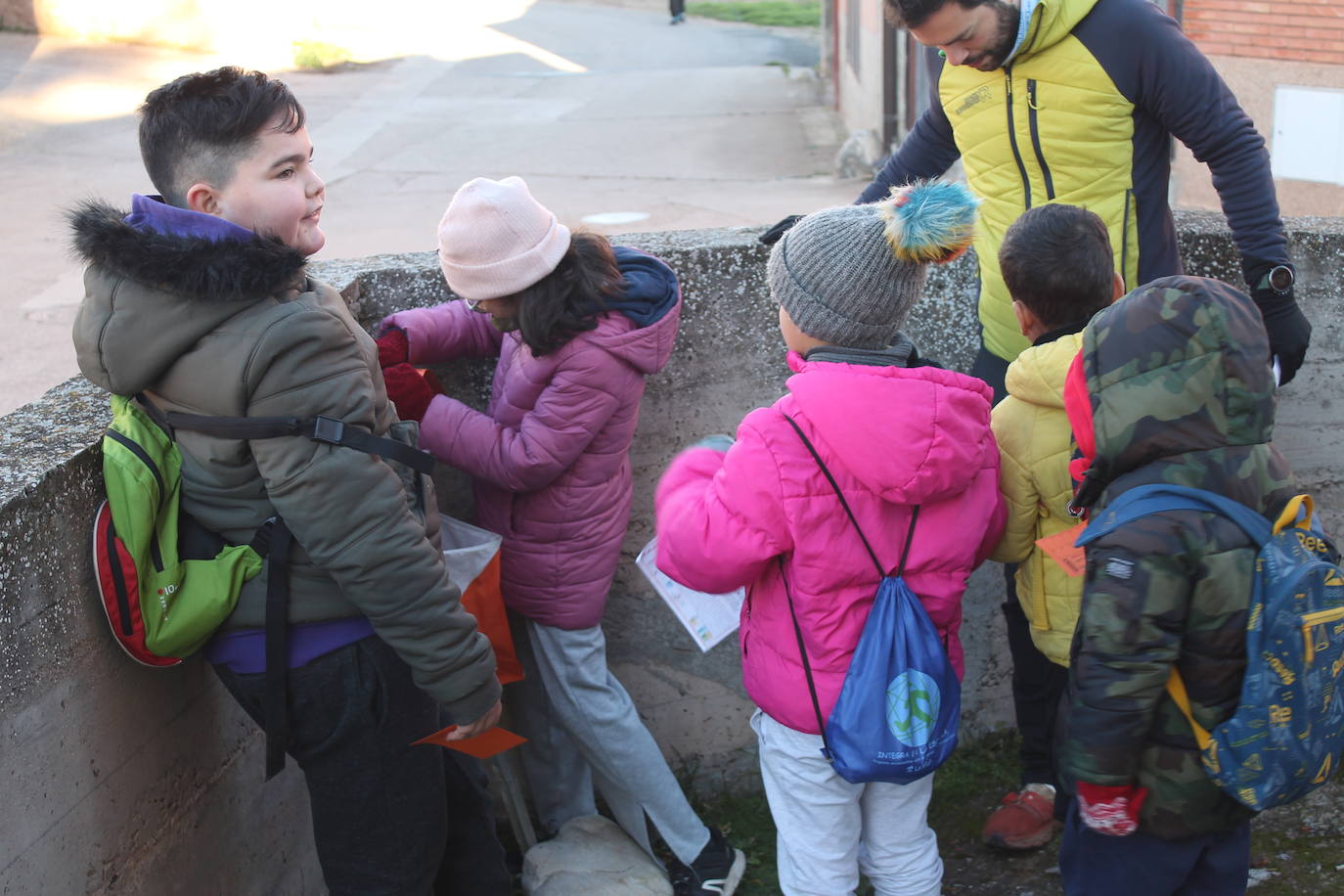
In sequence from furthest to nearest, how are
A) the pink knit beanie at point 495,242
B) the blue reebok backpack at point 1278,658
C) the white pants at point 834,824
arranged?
the pink knit beanie at point 495,242 → the white pants at point 834,824 → the blue reebok backpack at point 1278,658

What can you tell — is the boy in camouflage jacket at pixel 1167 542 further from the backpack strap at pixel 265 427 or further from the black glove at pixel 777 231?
the backpack strap at pixel 265 427

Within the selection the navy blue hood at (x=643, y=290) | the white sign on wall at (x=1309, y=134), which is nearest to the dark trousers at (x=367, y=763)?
the navy blue hood at (x=643, y=290)

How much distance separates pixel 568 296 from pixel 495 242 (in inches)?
7.7

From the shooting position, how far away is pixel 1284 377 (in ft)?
9.03

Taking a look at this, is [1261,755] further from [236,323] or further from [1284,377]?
[236,323]

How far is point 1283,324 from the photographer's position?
269 cm

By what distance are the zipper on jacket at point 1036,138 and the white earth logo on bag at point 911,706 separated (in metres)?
1.21

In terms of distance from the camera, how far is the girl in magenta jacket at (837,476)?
2.11 metres

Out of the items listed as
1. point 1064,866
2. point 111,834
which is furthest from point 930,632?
point 111,834

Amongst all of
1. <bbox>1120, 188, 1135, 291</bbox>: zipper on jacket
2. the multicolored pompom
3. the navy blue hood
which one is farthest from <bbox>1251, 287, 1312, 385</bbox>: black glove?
the navy blue hood

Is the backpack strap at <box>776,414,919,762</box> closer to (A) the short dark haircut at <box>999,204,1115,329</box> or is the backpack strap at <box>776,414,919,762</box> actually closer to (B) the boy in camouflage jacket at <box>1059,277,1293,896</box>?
(B) the boy in camouflage jacket at <box>1059,277,1293,896</box>

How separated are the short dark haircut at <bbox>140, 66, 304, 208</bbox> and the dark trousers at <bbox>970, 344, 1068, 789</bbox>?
1.76 m

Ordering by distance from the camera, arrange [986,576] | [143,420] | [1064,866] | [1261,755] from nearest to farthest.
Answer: [1261,755], [143,420], [1064,866], [986,576]

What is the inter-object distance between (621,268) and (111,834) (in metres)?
1.52
